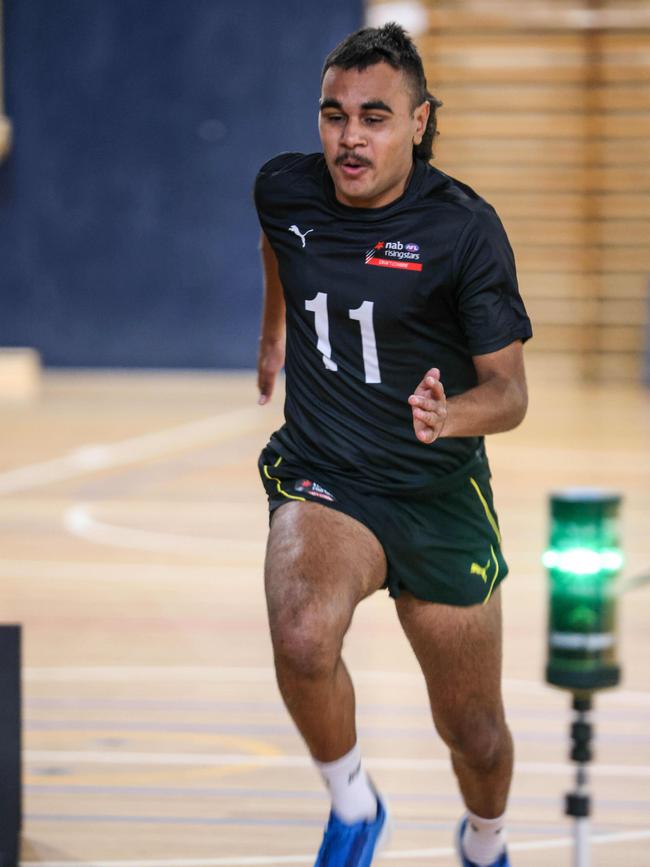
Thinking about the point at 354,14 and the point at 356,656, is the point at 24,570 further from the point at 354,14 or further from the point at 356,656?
the point at 354,14

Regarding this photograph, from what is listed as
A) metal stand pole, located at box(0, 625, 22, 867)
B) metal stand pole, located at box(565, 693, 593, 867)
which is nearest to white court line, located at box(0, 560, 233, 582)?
metal stand pole, located at box(0, 625, 22, 867)

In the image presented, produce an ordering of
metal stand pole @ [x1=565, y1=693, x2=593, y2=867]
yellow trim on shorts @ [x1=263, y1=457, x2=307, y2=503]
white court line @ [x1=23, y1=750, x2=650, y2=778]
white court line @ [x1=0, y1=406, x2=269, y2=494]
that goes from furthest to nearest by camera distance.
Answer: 1. white court line @ [x1=0, y1=406, x2=269, y2=494]
2. white court line @ [x1=23, y1=750, x2=650, y2=778]
3. yellow trim on shorts @ [x1=263, y1=457, x2=307, y2=503]
4. metal stand pole @ [x1=565, y1=693, x2=593, y2=867]

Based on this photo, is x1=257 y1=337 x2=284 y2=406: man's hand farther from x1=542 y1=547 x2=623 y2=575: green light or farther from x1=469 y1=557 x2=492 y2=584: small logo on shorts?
x1=542 y1=547 x2=623 y2=575: green light

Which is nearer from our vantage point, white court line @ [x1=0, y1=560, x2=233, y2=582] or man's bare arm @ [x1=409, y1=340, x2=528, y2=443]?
man's bare arm @ [x1=409, y1=340, x2=528, y2=443]

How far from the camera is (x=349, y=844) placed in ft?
10.3

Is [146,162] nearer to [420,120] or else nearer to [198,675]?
[198,675]

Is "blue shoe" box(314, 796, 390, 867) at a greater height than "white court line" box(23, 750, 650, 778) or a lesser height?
greater

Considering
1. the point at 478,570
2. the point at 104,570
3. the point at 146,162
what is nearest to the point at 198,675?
the point at 104,570

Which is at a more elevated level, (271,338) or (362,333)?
(362,333)

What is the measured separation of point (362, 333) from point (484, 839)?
1.12 meters

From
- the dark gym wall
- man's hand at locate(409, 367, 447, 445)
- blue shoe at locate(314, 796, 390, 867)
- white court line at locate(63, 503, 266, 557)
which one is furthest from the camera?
the dark gym wall

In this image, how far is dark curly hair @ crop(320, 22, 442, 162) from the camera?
3.22 metres

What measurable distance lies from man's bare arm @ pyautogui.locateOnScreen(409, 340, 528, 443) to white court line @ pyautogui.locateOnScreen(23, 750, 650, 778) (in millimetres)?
1730

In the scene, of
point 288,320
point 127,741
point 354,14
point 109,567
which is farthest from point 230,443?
point 288,320
